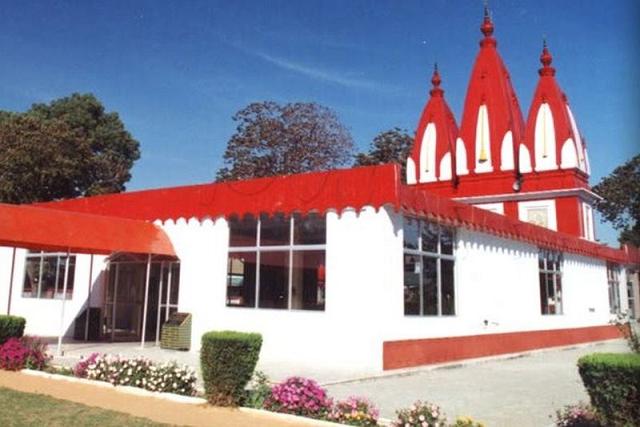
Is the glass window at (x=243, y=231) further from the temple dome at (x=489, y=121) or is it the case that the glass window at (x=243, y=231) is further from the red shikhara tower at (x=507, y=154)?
the temple dome at (x=489, y=121)

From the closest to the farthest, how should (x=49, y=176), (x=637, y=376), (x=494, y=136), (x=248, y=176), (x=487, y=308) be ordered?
1. (x=637, y=376)
2. (x=487, y=308)
3. (x=494, y=136)
4. (x=49, y=176)
5. (x=248, y=176)

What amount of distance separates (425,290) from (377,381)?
3.28m

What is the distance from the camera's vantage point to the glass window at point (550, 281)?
63.1ft

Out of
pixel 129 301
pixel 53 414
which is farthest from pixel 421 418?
pixel 129 301

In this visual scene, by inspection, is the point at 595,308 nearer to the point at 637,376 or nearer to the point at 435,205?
the point at 435,205

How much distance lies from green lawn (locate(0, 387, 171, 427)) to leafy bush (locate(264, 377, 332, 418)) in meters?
1.55

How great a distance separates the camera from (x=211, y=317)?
48.1 ft

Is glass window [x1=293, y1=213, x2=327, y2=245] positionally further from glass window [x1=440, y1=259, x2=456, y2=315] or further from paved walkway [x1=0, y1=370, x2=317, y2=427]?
paved walkway [x1=0, y1=370, x2=317, y2=427]

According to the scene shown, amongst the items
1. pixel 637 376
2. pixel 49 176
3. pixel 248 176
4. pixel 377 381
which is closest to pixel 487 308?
pixel 377 381

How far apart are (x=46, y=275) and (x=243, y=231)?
7.93 m

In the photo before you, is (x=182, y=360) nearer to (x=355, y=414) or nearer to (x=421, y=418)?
(x=355, y=414)

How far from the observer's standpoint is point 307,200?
13172mm

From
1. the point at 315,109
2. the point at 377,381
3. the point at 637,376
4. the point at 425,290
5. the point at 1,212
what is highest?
the point at 315,109

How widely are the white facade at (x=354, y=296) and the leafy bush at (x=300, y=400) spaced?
437cm
